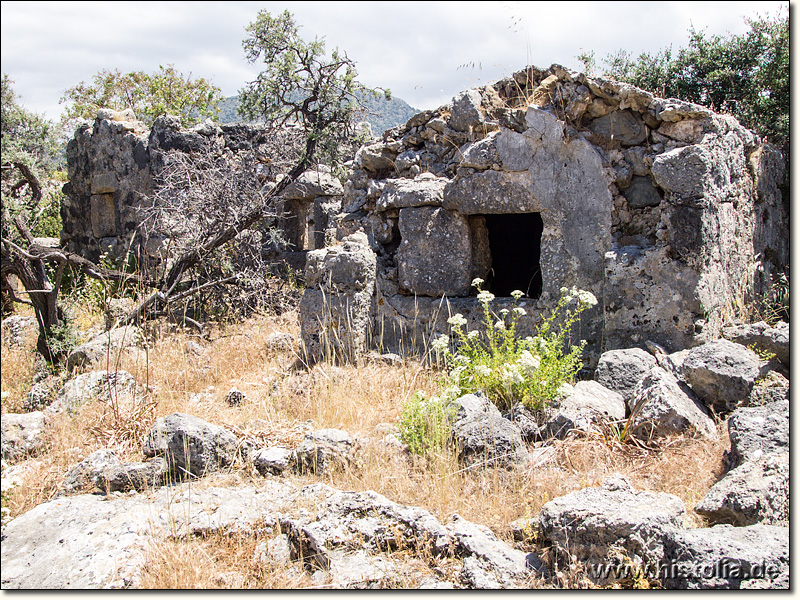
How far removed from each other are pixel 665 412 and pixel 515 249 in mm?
3911

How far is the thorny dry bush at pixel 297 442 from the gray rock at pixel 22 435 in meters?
0.08

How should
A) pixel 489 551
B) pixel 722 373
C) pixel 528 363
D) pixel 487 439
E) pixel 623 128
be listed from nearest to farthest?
pixel 489 551, pixel 487 439, pixel 528 363, pixel 722 373, pixel 623 128

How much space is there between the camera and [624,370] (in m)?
4.82

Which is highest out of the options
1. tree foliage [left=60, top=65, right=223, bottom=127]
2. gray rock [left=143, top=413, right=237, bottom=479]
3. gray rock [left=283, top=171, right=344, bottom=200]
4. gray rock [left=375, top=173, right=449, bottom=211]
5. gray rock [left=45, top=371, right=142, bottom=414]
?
tree foliage [left=60, top=65, right=223, bottom=127]

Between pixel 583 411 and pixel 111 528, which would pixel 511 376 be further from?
pixel 111 528

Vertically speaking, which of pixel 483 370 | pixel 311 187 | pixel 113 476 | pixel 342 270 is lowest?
pixel 113 476

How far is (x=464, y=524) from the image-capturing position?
3.11 meters

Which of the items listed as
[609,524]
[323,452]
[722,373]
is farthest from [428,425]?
[722,373]

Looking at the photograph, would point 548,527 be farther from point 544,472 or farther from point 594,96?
point 594,96

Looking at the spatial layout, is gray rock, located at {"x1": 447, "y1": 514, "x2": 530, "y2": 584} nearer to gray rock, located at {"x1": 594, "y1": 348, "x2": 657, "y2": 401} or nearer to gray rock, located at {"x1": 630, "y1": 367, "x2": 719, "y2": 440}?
gray rock, located at {"x1": 630, "y1": 367, "x2": 719, "y2": 440}

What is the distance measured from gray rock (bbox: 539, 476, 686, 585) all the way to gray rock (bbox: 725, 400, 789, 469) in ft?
2.59

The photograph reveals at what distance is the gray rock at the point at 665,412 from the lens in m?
4.07

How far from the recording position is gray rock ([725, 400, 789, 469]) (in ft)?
11.6

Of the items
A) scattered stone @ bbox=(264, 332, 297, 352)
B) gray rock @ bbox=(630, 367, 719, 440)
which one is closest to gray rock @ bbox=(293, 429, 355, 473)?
gray rock @ bbox=(630, 367, 719, 440)
